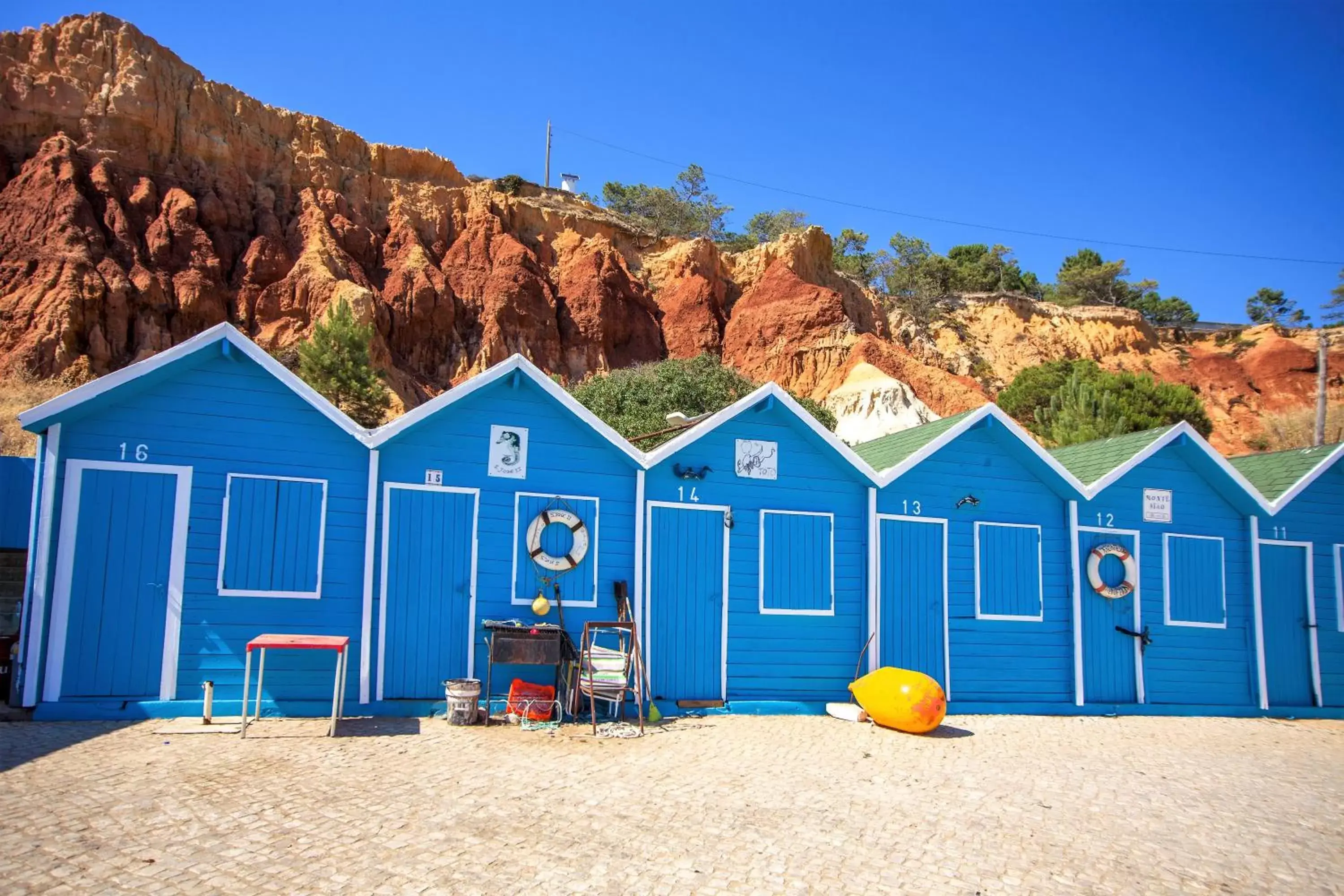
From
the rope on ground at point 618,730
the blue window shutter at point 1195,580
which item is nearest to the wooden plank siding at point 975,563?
the blue window shutter at point 1195,580

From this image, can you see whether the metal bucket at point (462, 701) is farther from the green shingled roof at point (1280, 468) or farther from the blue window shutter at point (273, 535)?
the green shingled roof at point (1280, 468)

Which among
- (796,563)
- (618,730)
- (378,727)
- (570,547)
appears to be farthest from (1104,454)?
(378,727)

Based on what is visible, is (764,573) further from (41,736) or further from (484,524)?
(41,736)

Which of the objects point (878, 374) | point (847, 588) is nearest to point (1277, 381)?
point (878, 374)

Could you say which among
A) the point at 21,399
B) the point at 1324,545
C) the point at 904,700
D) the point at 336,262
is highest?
the point at 336,262

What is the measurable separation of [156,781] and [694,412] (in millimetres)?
24731

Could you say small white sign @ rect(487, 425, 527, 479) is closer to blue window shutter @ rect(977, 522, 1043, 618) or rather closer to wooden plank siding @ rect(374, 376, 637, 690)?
wooden plank siding @ rect(374, 376, 637, 690)

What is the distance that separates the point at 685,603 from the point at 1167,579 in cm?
769

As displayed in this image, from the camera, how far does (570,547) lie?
39.6ft

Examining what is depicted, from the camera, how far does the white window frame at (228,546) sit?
35.3 feet

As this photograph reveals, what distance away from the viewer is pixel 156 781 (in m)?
7.45

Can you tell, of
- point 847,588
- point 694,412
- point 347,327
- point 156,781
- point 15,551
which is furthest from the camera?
point 347,327

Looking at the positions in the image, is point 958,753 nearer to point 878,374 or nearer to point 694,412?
point 694,412

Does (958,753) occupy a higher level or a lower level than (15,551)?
lower
